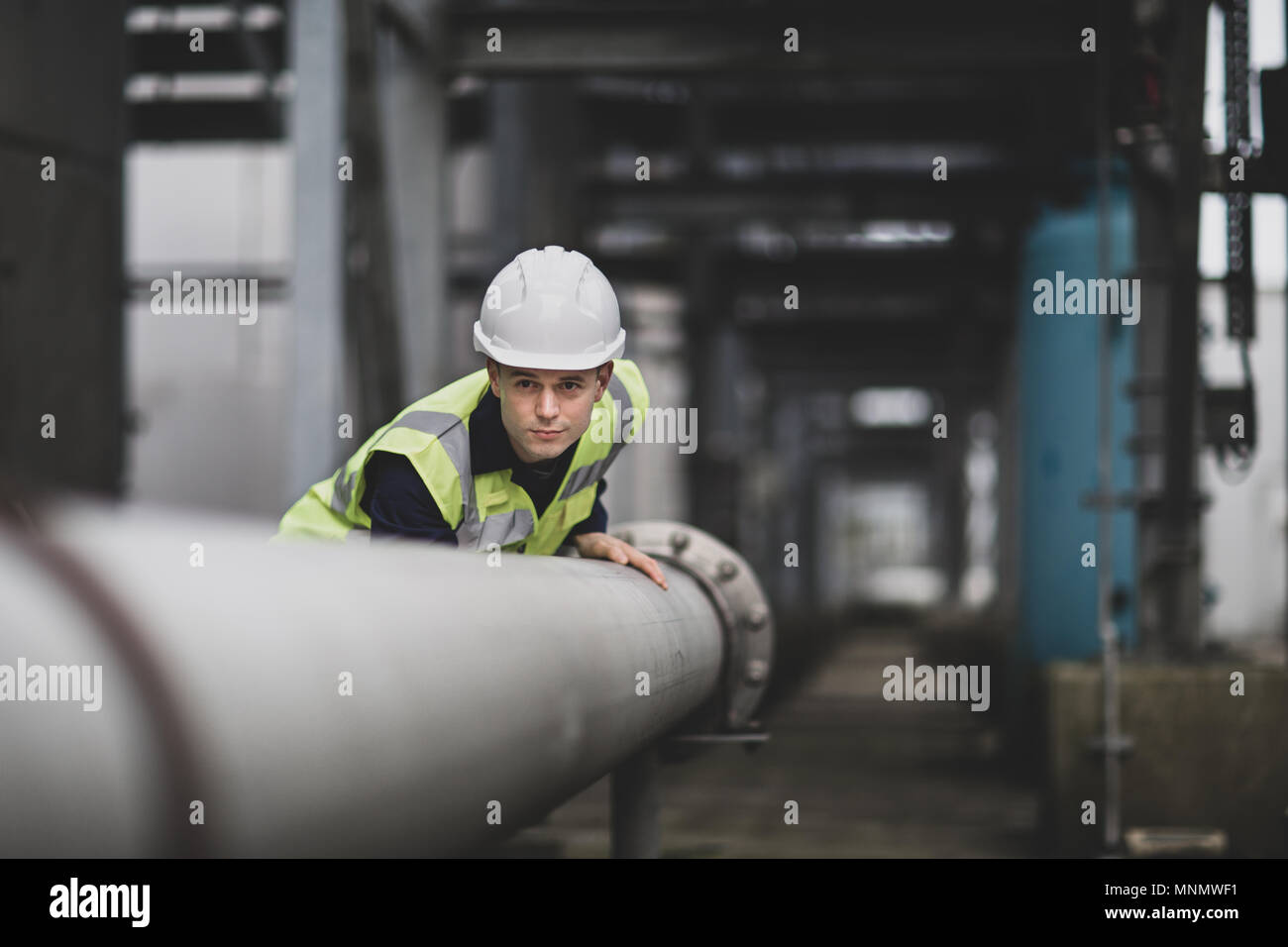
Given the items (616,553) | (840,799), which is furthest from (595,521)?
(840,799)

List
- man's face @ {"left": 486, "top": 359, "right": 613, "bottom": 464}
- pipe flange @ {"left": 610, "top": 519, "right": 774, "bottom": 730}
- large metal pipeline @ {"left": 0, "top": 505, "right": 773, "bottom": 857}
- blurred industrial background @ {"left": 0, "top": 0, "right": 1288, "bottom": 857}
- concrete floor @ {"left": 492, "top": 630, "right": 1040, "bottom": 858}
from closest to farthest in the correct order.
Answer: large metal pipeline @ {"left": 0, "top": 505, "right": 773, "bottom": 857}
man's face @ {"left": 486, "top": 359, "right": 613, "bottom": 464}
pipe flange @ {"left": 610, "top": 519, "right": 774, "bottom": 730}
blurred industrial background @ {"left": 0, "top": 0, "right": 1288, "bottom": 857}
concrete floor @ {"left": 492, "top": 630, "right": 1040, "bottom": 858}

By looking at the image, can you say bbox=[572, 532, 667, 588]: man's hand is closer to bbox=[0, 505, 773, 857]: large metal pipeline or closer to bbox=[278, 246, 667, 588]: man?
bbox=[278, 246, 667, 588]: man

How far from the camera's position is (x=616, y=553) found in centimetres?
239

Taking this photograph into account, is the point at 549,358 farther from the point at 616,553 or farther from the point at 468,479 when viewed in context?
the point at 616,553

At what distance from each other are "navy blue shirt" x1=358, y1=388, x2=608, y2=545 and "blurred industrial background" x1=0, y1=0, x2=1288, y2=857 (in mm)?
703

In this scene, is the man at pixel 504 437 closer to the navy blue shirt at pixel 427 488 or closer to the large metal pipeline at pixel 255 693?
the navy blue shirt at pixel 427 488

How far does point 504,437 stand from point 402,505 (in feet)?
0.86

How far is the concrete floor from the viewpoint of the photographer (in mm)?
5164

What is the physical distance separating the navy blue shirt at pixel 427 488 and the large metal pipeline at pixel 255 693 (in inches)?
37.0

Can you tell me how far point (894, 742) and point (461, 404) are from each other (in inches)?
254

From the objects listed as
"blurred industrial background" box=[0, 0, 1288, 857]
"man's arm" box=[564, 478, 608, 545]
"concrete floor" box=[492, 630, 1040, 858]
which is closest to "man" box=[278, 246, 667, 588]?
"man's arm" box=[564, 478, 608, 545]

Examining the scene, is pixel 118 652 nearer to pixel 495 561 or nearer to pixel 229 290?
pixel 495 561

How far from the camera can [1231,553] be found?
19.9 metres
